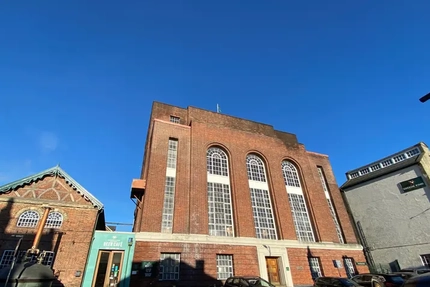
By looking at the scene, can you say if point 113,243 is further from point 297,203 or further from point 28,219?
point 297,203

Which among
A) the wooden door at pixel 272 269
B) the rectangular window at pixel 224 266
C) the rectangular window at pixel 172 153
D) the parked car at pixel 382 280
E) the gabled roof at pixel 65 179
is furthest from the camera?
the rectangular window at pixel 172 153

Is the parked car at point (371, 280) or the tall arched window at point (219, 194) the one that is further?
the tall arched window at point (219, 194)

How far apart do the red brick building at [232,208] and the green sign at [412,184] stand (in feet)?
19.7

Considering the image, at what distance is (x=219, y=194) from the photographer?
787 inches

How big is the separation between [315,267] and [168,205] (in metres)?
13.1

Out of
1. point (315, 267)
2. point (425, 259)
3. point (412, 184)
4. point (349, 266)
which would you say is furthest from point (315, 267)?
point (412, 184)

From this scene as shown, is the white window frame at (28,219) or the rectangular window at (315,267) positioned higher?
the white window frame at (28,219)

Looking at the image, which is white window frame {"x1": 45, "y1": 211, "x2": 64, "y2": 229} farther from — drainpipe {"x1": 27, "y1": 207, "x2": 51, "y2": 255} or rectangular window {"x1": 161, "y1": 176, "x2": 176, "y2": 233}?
rectangular window {"x1": 161, "y1": 176, "x2": 176, "y2": 233}

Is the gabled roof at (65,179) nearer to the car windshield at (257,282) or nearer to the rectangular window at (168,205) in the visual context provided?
the rectangular window at (168,205)

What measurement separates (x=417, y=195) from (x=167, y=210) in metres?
23.2

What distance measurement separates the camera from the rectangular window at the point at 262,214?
19.5 metres

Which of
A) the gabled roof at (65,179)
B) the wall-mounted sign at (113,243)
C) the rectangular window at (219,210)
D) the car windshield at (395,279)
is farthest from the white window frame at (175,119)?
the car windshield at (395,279)

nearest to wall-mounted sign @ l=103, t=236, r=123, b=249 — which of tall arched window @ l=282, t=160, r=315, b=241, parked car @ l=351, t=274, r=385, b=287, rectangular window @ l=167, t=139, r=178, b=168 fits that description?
rectangular window @ l=167, t=139, r=178, b=168

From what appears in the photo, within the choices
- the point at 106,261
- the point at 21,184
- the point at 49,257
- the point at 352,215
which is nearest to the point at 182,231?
the point at 106,261
